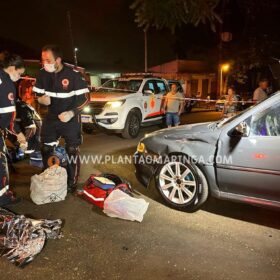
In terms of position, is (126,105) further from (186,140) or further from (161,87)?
(186,140)

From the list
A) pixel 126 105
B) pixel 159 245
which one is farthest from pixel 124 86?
pixel 159 245

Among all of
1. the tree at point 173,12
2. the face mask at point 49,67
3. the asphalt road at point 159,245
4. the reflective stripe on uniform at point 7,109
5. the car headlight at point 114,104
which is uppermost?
the tree at point 173,12

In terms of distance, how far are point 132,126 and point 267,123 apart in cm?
630

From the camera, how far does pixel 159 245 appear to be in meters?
3.63

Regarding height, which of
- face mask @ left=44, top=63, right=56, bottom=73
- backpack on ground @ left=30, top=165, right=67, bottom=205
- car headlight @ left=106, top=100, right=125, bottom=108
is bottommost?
backpack on ground @ left=30, top=165, right=67, bottom=205

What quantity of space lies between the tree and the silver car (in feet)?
12.3

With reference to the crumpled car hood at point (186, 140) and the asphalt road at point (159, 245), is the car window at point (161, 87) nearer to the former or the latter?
the crumpled car hood at point (186, 140)

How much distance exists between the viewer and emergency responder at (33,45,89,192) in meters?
4.69

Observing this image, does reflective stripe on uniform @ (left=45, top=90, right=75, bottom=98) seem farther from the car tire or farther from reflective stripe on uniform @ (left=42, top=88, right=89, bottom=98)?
the car tire

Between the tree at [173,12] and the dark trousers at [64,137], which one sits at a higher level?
the tree at [173,12]

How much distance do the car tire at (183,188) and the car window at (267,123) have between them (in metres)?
0.85

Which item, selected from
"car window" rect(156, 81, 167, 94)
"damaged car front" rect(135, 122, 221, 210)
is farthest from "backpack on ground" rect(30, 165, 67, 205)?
"car window" rect(156, 81, 167, 94)

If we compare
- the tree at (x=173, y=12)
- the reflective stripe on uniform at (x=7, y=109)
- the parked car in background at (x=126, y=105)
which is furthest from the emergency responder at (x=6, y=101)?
the parked car in background at (x=126, y=105)

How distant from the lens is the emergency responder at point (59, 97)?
4.69 metres
